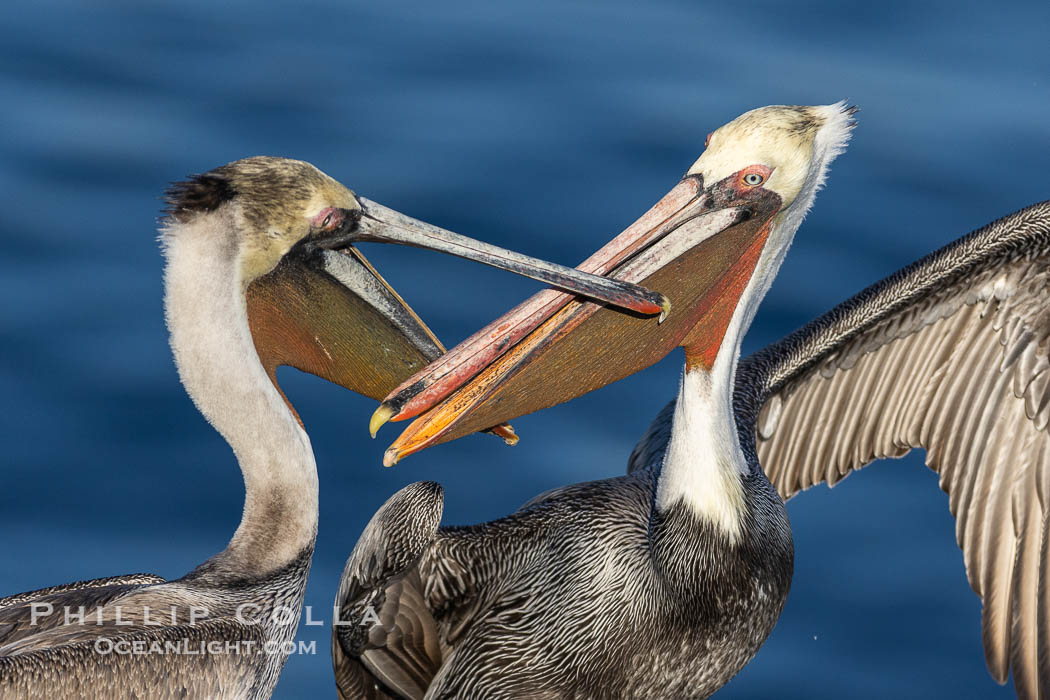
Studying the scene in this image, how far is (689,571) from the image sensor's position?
479 centimetres

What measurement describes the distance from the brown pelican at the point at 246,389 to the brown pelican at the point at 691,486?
0.98 feet

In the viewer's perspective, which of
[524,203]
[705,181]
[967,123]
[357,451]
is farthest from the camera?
[967,123]

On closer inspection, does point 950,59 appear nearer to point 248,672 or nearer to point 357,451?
point 357,451

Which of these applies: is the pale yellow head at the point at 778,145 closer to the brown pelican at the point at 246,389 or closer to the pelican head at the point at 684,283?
the pelican head at the point at 684,283

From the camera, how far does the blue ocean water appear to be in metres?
6.29

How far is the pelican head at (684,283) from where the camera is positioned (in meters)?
4.29

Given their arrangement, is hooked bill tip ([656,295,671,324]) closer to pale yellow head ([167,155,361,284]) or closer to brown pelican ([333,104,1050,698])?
brown pelican ([333,104,1050,698])

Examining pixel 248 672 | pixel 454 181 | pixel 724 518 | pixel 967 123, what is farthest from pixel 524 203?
pixel 248 672

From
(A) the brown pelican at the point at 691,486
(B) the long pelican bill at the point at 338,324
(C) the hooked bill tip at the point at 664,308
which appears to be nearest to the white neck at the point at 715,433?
(A) the brown pelican at the point at 691,486

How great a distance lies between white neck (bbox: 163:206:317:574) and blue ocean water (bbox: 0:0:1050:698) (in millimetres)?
1600

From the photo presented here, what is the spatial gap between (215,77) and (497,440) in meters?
2.87

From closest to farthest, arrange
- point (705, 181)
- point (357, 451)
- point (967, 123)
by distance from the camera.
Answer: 1. point (705, 181)
2. point (357, 451)
3. point (967, 123)

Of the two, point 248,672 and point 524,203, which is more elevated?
point 524,203

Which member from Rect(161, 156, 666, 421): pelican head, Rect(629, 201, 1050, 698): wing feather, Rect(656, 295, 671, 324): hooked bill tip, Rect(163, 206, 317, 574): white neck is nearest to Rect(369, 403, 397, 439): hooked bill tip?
Rect(163, 206, 317, 574): white neck
